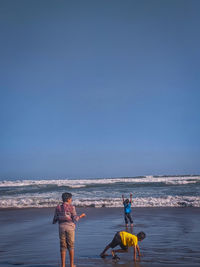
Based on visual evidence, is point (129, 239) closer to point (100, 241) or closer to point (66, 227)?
point (66, 227)

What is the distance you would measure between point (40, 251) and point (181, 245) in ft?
13.5

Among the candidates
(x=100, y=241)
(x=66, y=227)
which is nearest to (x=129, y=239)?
(x=66, y=227)

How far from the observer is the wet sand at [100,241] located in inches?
280

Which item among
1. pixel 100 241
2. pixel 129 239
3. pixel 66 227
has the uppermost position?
pixel 66 227

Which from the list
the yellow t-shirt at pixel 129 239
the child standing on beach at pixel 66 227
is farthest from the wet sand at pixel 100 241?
the child standing on beach at pixel 66 227

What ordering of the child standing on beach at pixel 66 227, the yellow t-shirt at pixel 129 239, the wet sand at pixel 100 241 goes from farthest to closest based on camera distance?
→ 1. the wet sand at pixel 100 241
2. the yellow t-shirt at pixel 129 239
3. the child standing on beach at pixel 66 227

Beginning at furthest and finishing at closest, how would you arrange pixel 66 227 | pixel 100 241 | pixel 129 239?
1. pixel 100 241
2. pixel 129 239
3. pixel 66 227

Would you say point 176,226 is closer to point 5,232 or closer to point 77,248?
point 77,248

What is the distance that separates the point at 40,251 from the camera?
8281 mm

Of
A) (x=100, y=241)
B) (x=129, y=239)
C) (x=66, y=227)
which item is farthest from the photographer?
(x=100, y=241)

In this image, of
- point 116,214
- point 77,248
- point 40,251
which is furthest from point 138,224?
point 40,251

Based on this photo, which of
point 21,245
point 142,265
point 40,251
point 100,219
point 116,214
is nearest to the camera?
point 142,265

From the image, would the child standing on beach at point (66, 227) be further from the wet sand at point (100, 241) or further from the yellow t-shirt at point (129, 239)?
the yellow t-shirt at point (129, 239)

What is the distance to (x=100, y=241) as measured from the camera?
9422 mm
